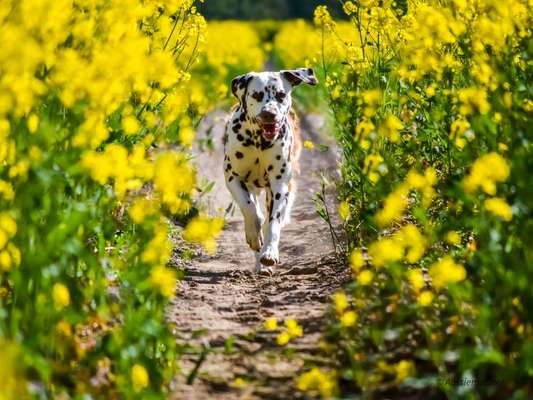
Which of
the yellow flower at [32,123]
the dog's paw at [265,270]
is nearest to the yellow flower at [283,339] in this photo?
the yellow flower at [32,123]

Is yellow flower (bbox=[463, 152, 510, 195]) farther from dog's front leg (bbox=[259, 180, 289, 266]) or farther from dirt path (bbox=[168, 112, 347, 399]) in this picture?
dog's front leg (bbox=[259, 180, 289, 266])

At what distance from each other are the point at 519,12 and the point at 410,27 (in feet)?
4.34

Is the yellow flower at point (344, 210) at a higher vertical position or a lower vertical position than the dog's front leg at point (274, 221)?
higher

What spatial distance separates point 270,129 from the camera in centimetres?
603

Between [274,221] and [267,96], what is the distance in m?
0.83

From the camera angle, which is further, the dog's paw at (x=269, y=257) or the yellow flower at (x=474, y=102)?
the dog's paw at (x=269, y=257)

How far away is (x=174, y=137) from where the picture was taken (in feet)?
18.2

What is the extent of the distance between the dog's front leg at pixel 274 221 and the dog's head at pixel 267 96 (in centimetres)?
36

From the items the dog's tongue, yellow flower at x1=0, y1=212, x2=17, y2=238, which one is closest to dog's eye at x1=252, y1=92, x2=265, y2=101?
the dog's tongue

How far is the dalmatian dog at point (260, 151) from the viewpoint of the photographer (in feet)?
19.9

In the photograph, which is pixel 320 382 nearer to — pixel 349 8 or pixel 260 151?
pixel 349 8

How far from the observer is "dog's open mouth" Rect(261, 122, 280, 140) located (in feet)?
19.7

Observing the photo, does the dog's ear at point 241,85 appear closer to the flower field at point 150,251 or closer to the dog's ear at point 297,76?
the dog's ear at point 297,76

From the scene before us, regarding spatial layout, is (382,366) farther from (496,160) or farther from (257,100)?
(257,100)
